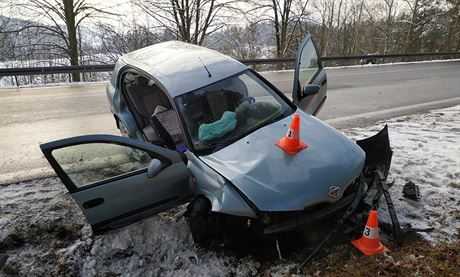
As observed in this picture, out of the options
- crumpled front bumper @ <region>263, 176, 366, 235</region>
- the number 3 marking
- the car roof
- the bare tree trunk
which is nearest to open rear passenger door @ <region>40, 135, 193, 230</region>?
the car roof

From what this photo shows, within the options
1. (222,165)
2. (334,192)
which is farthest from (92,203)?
(334,192)

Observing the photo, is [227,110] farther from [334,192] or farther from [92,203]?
[92,203]

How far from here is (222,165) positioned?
302 centimetres

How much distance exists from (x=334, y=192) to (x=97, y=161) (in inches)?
83.5

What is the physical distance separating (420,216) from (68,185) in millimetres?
3536

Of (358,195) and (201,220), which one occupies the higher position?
(358,195)

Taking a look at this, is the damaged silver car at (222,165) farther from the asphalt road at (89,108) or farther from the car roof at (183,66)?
the asphalt road at (89,108)

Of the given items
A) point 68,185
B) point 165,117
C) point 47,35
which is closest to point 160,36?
point 47,35

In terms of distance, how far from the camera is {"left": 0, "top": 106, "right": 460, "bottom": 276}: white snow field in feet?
9.98

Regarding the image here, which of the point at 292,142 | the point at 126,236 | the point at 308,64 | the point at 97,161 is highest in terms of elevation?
the point at 308,64

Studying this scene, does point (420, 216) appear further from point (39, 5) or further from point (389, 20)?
point (389, 20)

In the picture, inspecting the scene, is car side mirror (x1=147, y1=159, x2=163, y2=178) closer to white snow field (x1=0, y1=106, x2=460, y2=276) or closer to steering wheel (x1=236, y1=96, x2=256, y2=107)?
white snow field (x1=0, y1=106, x2=460, y2=276)

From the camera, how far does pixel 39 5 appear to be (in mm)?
16469

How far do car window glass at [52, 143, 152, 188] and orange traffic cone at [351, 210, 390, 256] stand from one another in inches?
81.1
